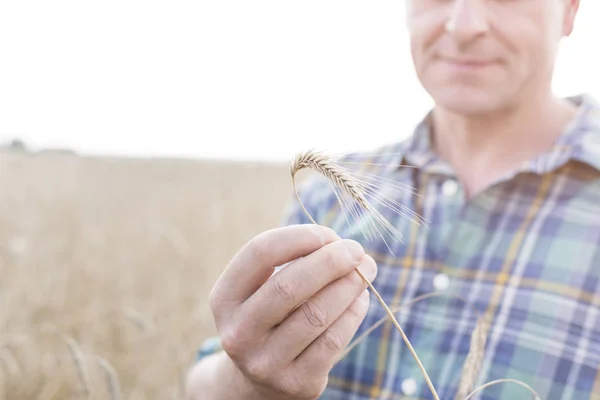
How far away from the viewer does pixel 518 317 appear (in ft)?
4.94

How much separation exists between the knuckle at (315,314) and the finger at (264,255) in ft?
0.25

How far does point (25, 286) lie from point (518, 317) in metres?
2.55

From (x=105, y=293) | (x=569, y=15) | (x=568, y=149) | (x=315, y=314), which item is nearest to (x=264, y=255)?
(x=315, y=314)

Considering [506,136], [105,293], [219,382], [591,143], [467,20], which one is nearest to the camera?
[219,382]

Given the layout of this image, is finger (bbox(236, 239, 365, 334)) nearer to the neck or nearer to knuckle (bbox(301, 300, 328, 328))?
knuckle (bbox(301, 300, 328, 328))

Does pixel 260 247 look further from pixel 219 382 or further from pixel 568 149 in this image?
pixel 568 149

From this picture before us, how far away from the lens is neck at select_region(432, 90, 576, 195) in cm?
171

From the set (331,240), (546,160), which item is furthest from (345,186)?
(546,160)

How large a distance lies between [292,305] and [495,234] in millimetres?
832

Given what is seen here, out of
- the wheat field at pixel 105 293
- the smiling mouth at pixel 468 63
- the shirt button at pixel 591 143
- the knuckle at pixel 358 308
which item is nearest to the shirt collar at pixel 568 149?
the shirt button at pixel 591 143

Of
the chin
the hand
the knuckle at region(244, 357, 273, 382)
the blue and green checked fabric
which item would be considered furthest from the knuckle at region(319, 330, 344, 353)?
the chin

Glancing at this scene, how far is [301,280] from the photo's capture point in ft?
3.09

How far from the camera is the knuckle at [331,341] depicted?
3.27ft

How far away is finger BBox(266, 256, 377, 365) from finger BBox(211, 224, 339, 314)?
2.7 inches
